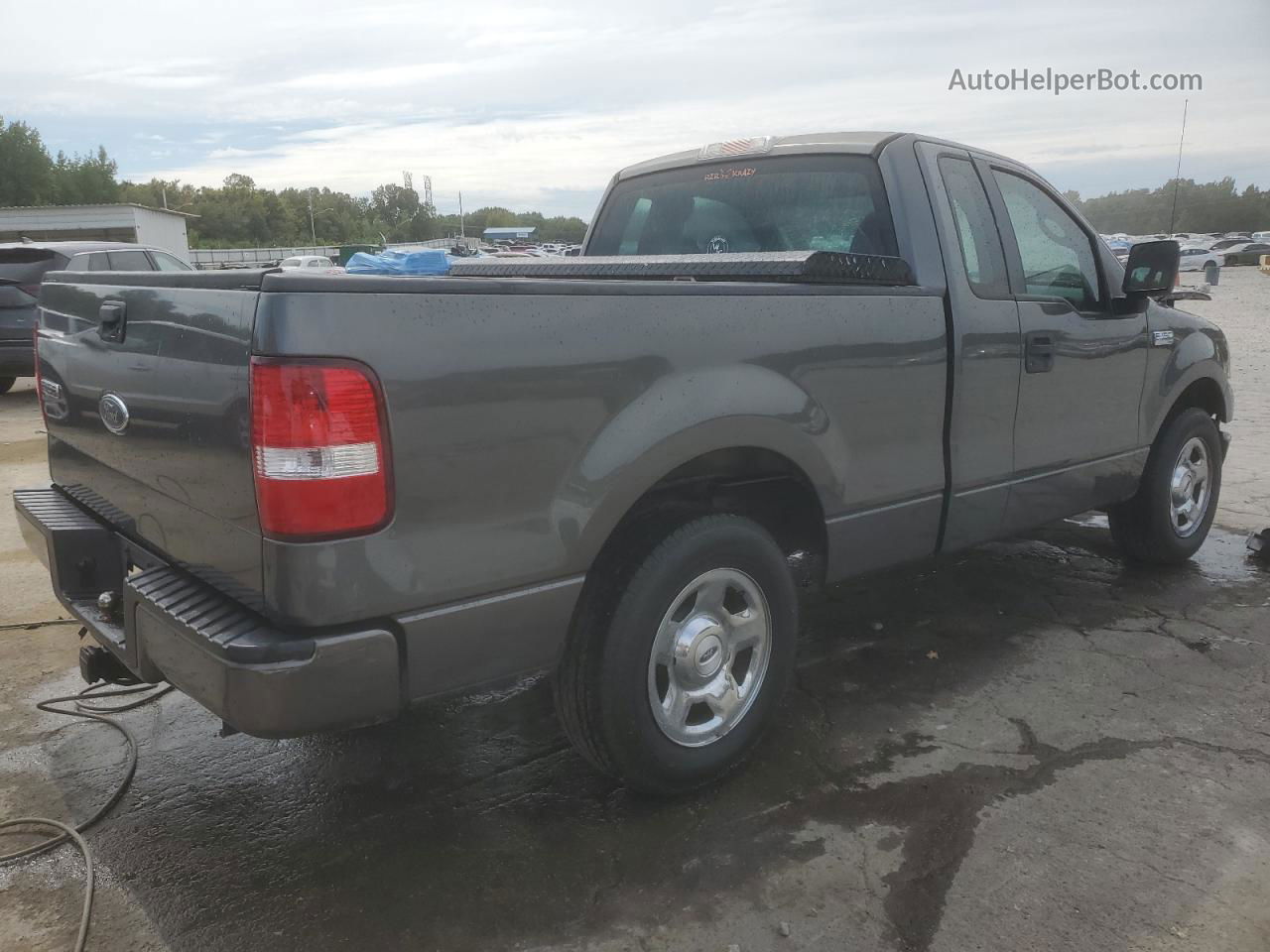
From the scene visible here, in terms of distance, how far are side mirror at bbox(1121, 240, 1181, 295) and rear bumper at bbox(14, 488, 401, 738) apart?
11.3 ft

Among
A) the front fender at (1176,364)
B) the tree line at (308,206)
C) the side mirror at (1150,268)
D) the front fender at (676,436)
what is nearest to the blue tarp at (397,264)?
the front fender at (676,436)

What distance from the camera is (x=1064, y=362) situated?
3867 millimetres

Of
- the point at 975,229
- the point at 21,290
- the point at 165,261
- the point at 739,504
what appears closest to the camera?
the point at 739,504

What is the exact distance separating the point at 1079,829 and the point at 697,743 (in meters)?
1.06

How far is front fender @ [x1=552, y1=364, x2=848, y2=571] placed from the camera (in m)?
2.41

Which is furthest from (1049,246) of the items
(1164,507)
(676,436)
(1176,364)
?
(676,436)

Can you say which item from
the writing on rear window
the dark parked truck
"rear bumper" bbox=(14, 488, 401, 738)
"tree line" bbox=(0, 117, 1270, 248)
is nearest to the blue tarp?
the dark parked truck

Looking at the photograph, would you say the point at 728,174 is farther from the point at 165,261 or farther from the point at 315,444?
the point at 165,261

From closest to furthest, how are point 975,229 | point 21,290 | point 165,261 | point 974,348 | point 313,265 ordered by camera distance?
point 974,348, point 975,229, point 21,290, point 165,261, point 313,265

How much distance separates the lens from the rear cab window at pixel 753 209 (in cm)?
361

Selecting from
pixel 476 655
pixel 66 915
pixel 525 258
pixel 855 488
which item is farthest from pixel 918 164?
pixel 66 915

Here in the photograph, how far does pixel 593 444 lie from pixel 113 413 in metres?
1.27

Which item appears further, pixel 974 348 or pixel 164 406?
pixel 974 348

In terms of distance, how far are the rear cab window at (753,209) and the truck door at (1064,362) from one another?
22.7 inches
